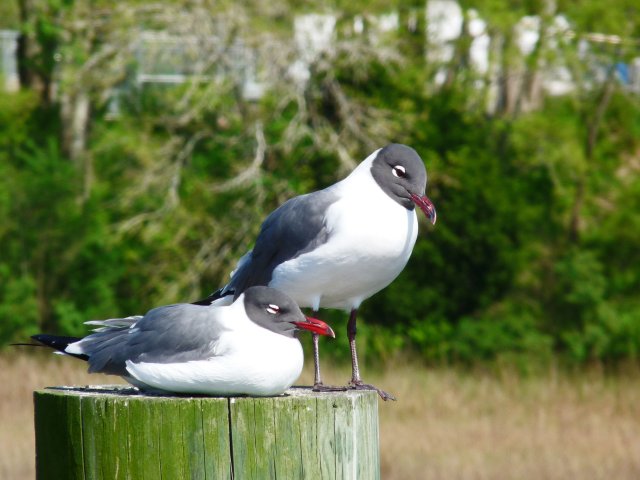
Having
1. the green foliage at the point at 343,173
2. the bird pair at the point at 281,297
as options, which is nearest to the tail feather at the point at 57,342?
the bird pair at the point at 281,297

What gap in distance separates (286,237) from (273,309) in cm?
100

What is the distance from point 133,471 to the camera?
3123 millimetres

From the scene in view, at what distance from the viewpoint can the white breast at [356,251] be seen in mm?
4125

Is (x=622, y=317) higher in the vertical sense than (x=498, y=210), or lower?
lower

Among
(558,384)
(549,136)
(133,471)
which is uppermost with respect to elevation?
(133,471)

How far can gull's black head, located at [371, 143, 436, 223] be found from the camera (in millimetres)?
4230

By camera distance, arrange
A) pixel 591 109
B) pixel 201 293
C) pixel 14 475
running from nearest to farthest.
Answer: pixel 14 475 < pixel 201 293 < pixel 591 109

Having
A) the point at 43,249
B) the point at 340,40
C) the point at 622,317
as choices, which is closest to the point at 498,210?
the point at 622,317

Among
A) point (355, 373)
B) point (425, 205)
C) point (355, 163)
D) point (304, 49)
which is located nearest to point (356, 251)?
point (425, 205)

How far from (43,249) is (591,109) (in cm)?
778

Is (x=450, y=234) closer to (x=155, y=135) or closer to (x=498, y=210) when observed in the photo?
(x=498, y=210)

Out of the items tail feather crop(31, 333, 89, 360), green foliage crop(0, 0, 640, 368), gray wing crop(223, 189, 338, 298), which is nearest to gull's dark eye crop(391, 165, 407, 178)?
gray wing crop(223, 189, 338, 298)

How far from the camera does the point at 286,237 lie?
4441 mm

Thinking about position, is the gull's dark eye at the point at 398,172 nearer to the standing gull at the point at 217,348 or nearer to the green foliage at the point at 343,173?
the standing gull at the point at 217,348
